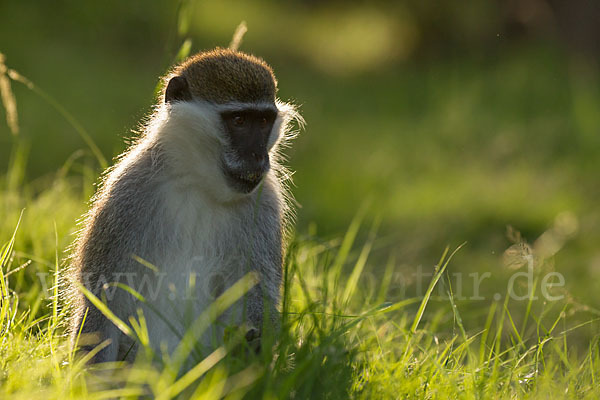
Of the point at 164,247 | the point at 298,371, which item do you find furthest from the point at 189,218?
the point at 298,371

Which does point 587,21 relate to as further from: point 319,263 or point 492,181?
point 319,263

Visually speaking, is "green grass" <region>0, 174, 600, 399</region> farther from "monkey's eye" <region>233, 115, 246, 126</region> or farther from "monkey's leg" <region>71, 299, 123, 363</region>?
"monkey's eye" <region>233, 115, 246, 126</region>

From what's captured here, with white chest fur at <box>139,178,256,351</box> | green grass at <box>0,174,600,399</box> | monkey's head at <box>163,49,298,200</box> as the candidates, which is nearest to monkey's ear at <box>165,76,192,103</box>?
monkey's head at <box>163,49,298,200</box>

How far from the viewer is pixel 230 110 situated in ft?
10.7

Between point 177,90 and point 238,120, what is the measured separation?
11.0 inches

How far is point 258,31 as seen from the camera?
13461 millimetres

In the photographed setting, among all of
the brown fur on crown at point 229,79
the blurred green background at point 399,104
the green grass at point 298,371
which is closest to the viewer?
the green grass at point 298,371

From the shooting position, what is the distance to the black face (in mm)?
3166

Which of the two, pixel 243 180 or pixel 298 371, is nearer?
pixel 298 371

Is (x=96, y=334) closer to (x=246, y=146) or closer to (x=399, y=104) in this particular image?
(x=246, y=146)

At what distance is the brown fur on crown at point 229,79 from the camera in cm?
327

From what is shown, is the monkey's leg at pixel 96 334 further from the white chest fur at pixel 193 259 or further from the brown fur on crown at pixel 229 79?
the brown fur on crown at pixel 229 79

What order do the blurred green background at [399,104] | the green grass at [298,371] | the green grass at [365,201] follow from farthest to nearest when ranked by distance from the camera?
the blurred green background at [399,104] < the green grass at [365,201] < the green grass at [298,371]

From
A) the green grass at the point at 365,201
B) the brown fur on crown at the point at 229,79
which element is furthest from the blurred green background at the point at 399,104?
the brown fur on crown at the point at 229,79
